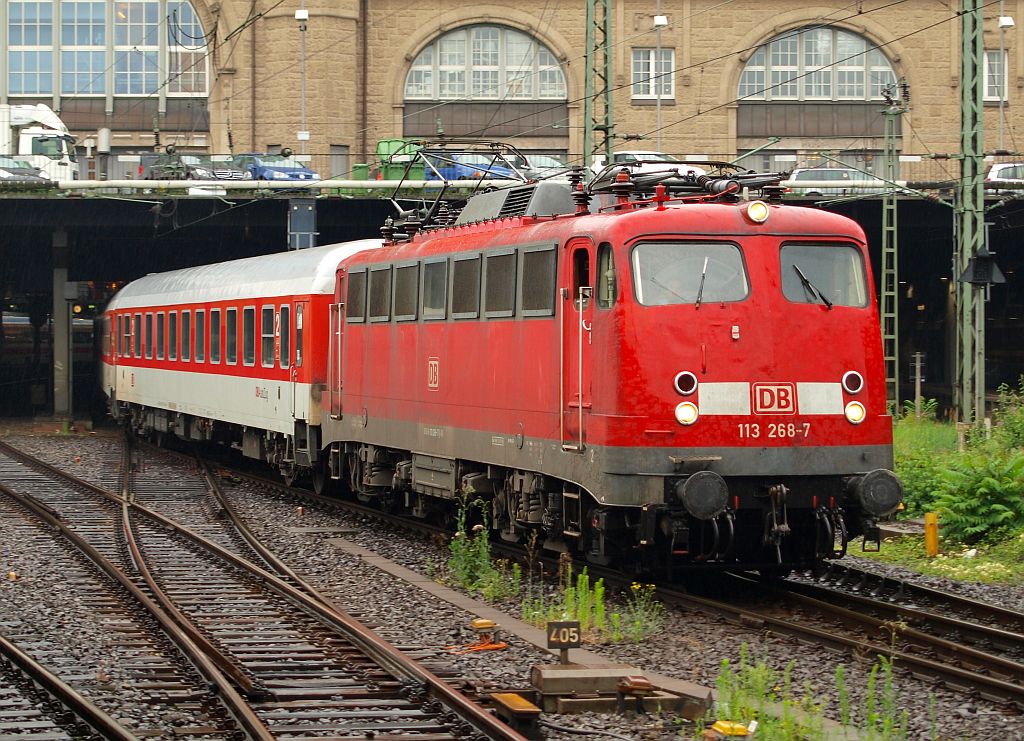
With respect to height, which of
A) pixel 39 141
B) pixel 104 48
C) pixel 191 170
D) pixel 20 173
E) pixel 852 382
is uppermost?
pixel 104 48

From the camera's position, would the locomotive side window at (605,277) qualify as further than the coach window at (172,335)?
No

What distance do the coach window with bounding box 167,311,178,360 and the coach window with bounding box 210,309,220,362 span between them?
2.84 meters

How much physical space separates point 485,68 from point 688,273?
54.3 metres

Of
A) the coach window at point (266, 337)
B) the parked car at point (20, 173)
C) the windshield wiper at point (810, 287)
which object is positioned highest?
the parked car at point (20, 173)

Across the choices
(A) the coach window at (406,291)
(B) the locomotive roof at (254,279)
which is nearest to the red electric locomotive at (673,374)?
(A) the coach window at (406,291)

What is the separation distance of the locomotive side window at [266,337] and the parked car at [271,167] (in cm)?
2052

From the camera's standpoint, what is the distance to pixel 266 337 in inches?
916

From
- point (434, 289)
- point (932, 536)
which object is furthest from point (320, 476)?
point (932, 536)

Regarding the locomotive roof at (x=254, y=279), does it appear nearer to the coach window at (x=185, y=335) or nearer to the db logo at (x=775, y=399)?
the coach window at (x=185, y=335)

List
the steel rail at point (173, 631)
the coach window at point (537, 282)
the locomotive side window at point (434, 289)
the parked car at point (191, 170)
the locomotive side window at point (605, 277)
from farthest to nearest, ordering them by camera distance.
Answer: the parked car at point (191, 170) → the locomotive side window at point (434, 289) → the coach window at point (537, 282) → the locomotive side window at point (605, 277) → the steel rail at point (173, 631)

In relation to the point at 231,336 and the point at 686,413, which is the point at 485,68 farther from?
the point at 686,413

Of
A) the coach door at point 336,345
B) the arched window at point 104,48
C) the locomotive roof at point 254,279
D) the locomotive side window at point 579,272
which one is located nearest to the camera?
the locomotive side window at point 579,272

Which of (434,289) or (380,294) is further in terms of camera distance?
(380,294)

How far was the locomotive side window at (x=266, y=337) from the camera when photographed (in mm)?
22938
